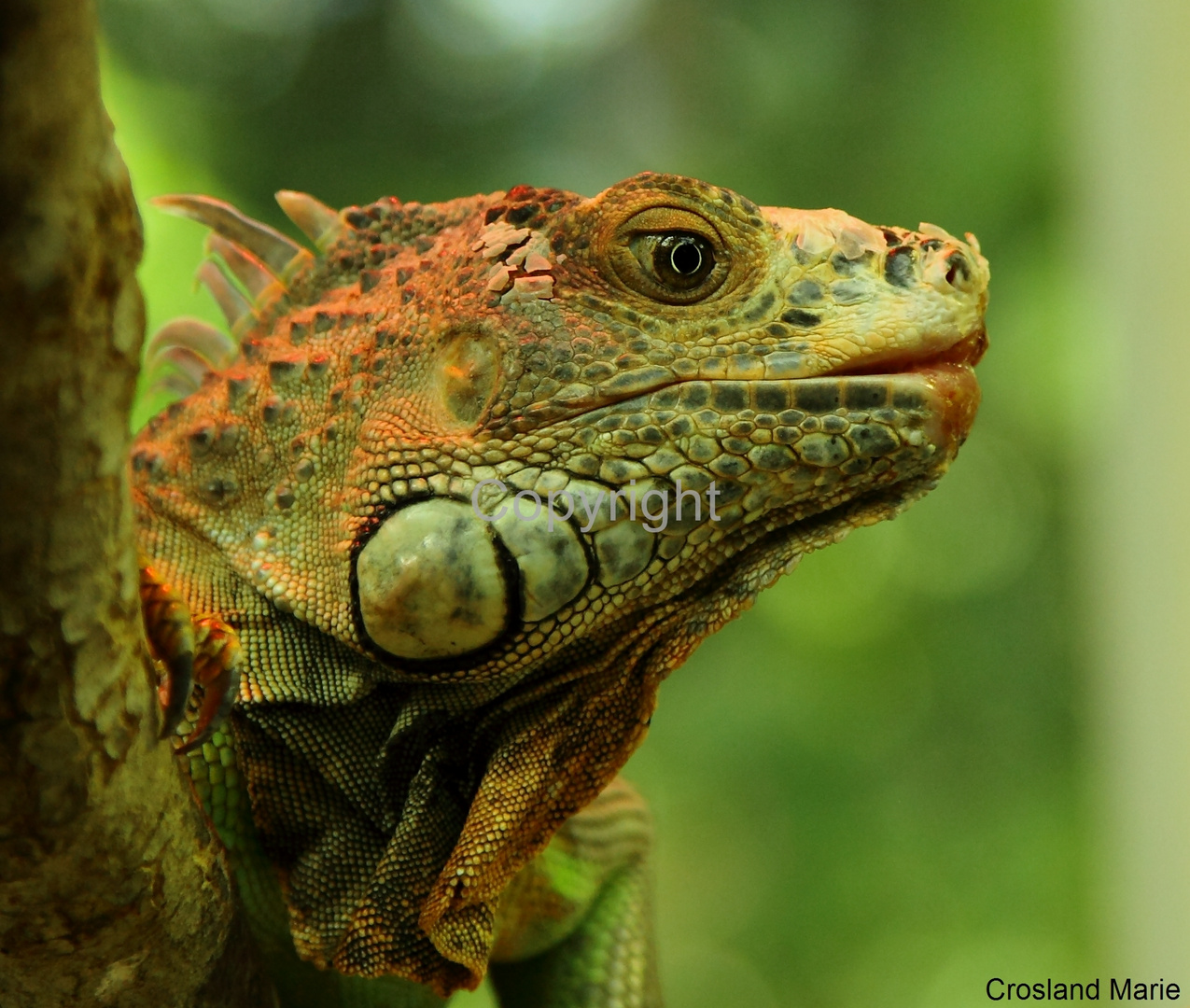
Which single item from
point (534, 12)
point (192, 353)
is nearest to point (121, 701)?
point (192, 353)

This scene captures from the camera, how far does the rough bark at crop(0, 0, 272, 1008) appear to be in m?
0.95

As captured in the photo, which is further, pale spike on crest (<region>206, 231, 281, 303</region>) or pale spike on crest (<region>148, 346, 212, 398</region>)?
pale spike on crest (<region>148, 346, 212, 398</region>)

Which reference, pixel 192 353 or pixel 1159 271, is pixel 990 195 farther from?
pixel 192 353

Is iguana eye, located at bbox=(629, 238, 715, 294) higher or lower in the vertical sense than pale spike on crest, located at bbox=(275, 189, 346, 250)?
lower

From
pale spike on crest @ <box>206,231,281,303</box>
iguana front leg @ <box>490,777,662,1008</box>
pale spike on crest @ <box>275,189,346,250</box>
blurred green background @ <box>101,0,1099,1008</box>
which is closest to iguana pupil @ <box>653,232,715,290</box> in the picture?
pale spike on crest @ <box>275,189,346,250</box>

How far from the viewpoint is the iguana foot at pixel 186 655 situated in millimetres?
1330

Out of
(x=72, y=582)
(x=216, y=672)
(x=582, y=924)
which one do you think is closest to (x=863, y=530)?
(x=582, y=924)

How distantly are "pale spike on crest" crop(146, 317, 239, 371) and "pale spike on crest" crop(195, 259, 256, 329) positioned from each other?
0.04m

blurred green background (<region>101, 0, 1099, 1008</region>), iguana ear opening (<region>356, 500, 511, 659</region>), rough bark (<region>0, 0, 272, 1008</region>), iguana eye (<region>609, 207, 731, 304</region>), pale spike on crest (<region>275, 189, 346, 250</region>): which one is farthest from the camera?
blurred green background (<region>101, 0, 1099, 1008</region>)

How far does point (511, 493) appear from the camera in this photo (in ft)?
5.49

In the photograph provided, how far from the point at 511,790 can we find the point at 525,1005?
0.93 metres

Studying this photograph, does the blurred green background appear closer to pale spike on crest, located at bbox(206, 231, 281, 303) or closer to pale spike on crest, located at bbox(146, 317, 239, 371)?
pale spike on crest, located at bbox(146, 317, 239, 371)

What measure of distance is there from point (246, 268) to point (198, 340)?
9.0 inches

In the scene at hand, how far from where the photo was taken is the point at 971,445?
6.02m
